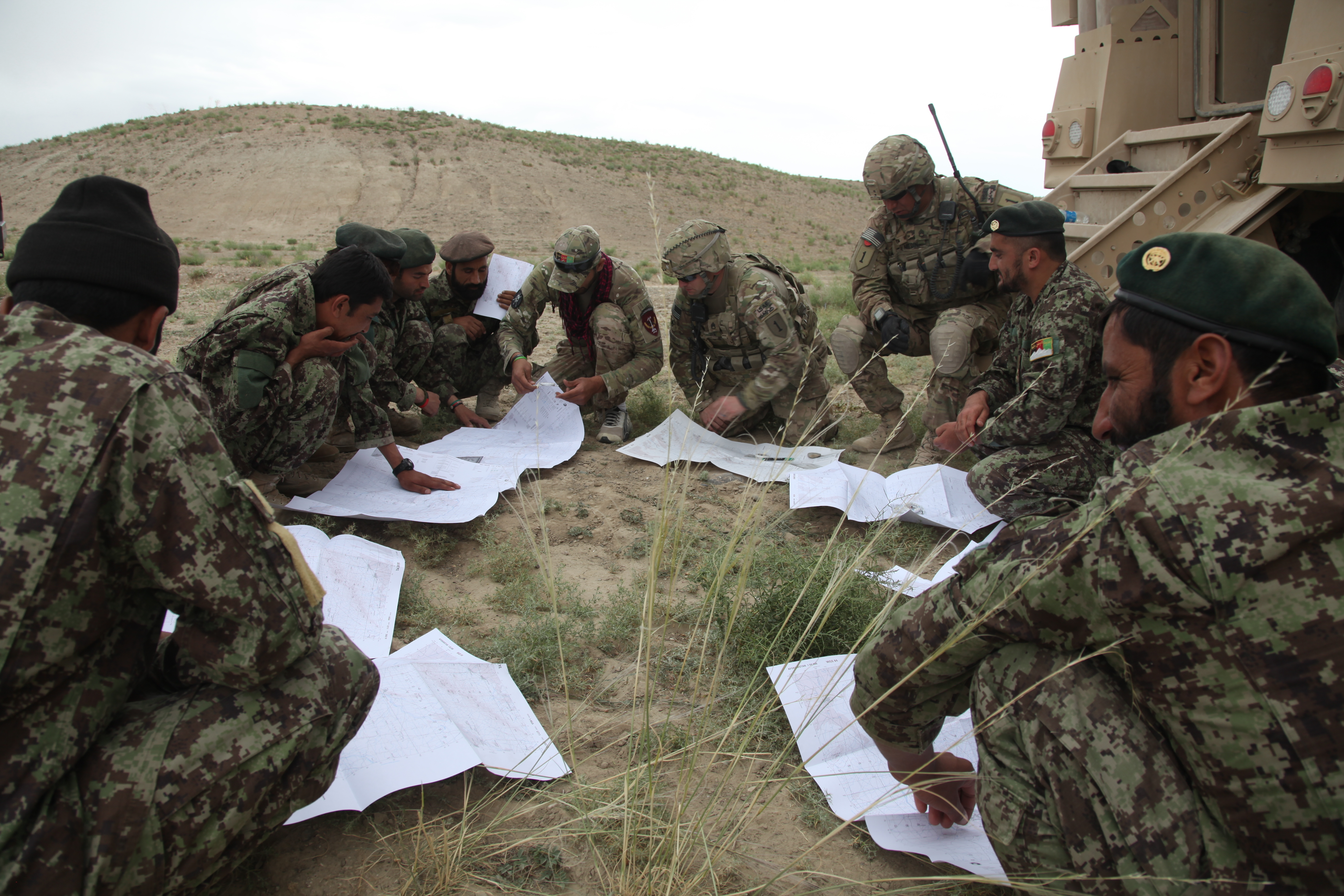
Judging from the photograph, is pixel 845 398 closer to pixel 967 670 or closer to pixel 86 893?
pixel 967 670

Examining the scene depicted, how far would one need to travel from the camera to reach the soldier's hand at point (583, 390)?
457cm

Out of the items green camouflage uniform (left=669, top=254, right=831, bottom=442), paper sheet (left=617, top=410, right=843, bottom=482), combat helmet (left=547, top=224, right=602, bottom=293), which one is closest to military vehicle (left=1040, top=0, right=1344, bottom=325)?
green camouflage uniform (left=669, top=254, right=831, bottom=442)

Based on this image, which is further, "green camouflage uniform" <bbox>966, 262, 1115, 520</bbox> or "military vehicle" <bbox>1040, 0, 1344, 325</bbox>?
"military vehicle" <bbox>1040, 0, 1344, 325</bbox>

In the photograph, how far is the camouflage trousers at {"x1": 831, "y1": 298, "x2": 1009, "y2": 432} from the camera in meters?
4.36

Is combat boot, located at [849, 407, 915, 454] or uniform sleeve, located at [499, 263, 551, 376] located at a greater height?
uniform sleeve, located at [499, 263, 551, 376]

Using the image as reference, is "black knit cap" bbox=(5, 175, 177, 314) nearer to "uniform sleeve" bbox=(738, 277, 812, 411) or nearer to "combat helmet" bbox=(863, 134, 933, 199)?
"uniform sleeve" bbox=(738, 277, 812, 411)

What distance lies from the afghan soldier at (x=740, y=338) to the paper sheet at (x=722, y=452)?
10cm

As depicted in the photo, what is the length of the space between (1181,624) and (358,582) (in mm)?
2328

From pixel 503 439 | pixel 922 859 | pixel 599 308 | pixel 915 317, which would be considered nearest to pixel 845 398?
pixel 915 317

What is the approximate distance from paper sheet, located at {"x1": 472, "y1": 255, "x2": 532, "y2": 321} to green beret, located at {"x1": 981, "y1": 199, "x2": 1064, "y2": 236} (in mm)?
2809

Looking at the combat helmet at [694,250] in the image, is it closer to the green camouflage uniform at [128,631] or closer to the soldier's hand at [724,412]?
the soldier's hand at [724,412]

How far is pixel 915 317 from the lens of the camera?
4.97m

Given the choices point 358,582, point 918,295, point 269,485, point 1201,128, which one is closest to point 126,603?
point 358,582

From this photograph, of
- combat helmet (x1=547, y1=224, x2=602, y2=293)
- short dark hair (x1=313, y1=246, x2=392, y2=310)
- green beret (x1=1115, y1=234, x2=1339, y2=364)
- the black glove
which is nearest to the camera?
green beret (x1=1115, y1=234, x2=1339, y2=364)
